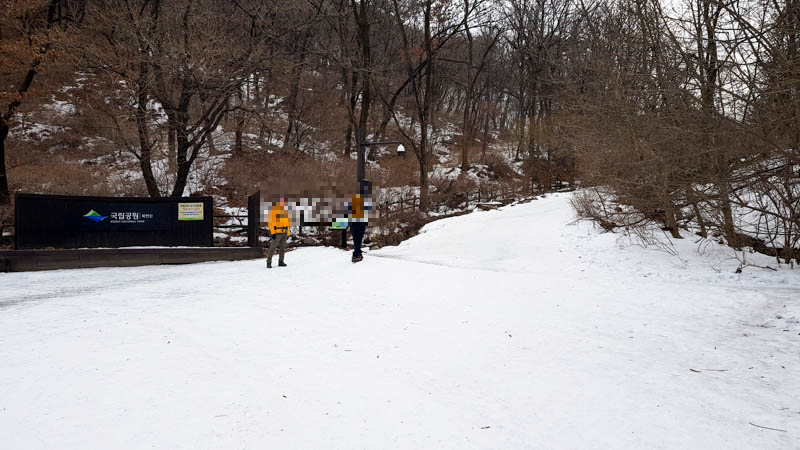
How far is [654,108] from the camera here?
1040 centimetres

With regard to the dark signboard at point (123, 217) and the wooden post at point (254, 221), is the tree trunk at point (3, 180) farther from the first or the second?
the wooden post at point (254, 221)

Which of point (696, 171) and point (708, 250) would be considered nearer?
point (696, 171)

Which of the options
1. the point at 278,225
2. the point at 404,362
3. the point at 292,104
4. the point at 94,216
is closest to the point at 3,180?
the point at 94,216

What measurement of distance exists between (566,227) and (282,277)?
10669mm

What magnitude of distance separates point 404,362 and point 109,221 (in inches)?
501

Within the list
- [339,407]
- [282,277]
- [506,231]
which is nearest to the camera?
[339,407]

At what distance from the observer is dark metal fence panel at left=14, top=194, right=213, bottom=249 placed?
12977mm

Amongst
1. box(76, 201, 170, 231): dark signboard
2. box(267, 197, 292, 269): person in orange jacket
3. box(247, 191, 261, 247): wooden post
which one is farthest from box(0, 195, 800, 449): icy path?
box(247, 191, 261, 247): wooden post

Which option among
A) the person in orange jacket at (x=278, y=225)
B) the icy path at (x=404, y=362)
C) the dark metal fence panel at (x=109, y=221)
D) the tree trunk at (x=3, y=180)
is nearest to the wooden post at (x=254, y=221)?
the dark metal fence panel at (x=109, y=221)

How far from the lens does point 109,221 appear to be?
45.5 ft

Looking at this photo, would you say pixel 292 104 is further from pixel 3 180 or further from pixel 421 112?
pixel 3 180

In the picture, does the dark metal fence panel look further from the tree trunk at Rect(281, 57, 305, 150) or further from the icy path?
the tree trunk at Rect(281, 57, 305, 150)

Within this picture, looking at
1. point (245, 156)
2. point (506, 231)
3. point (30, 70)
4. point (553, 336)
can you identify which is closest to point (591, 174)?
point (506, 231)

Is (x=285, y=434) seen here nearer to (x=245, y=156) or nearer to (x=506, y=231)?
(x=506, y=231)
